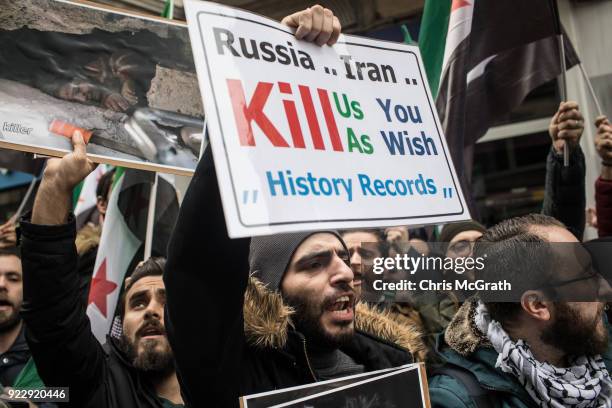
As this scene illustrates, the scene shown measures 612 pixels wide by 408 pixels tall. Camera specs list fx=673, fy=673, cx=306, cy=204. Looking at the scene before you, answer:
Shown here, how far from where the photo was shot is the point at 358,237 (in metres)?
2.36

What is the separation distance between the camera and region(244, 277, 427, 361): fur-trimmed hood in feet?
5.35

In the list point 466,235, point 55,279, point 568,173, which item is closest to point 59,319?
point 55,279

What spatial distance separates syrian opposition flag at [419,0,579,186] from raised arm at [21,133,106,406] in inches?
52.7

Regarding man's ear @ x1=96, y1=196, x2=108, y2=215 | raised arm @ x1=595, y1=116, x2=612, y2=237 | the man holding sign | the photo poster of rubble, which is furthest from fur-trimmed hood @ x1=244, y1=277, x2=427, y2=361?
man's ear @ x1=96, y1=196, x2=108, y2=215

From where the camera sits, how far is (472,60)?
272 centimetres

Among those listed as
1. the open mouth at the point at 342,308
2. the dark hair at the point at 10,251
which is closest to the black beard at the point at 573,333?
the open mouth at the point at 342,308

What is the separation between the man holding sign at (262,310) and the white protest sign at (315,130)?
0.12 metres

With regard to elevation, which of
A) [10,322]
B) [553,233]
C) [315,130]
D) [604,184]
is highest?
[10,322]

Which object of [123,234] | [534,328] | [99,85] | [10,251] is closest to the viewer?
[534,328]

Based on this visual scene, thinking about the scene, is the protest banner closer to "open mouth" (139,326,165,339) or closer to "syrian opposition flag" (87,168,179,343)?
"open mouth" (139,326,165,339)

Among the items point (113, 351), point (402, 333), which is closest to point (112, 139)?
point (113, 351)

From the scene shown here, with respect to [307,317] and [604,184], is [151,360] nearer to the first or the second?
[307,317]

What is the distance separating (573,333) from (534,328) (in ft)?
0.31

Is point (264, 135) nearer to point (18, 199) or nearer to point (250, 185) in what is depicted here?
point (250, 185)
